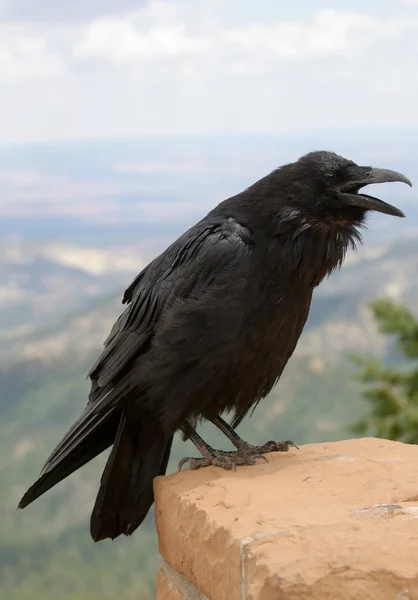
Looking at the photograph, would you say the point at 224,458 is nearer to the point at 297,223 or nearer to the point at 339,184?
the point at 297,223

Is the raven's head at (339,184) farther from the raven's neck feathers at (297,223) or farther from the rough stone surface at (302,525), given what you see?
the rough stone surface at (302,525)

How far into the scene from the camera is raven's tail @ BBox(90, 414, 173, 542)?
13.7 feet

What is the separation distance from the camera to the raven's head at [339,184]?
158 inches

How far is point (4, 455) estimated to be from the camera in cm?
3167

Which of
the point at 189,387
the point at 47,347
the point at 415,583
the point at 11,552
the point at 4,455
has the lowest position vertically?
the point at 11,552

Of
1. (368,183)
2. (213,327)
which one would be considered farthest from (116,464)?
(368,183)

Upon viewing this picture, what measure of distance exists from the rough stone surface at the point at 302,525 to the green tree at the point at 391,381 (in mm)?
5146

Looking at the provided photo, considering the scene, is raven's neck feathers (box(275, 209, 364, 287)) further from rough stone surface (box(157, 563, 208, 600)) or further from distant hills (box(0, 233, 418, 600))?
distant hills (box(0, 233, 418, 600))

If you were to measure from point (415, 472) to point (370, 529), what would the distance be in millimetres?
776

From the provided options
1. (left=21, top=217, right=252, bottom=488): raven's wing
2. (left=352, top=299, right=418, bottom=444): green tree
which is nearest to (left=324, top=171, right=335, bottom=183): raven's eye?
(left=21, top=217, right=252, bottom=488): raven's wing

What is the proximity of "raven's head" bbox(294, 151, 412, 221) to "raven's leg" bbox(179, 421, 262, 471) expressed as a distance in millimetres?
1141

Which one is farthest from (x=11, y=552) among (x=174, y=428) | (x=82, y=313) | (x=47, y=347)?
(x=174, y=428)

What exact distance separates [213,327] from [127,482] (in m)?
0.90

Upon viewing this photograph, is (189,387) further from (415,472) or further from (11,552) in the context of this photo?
(11,552)
